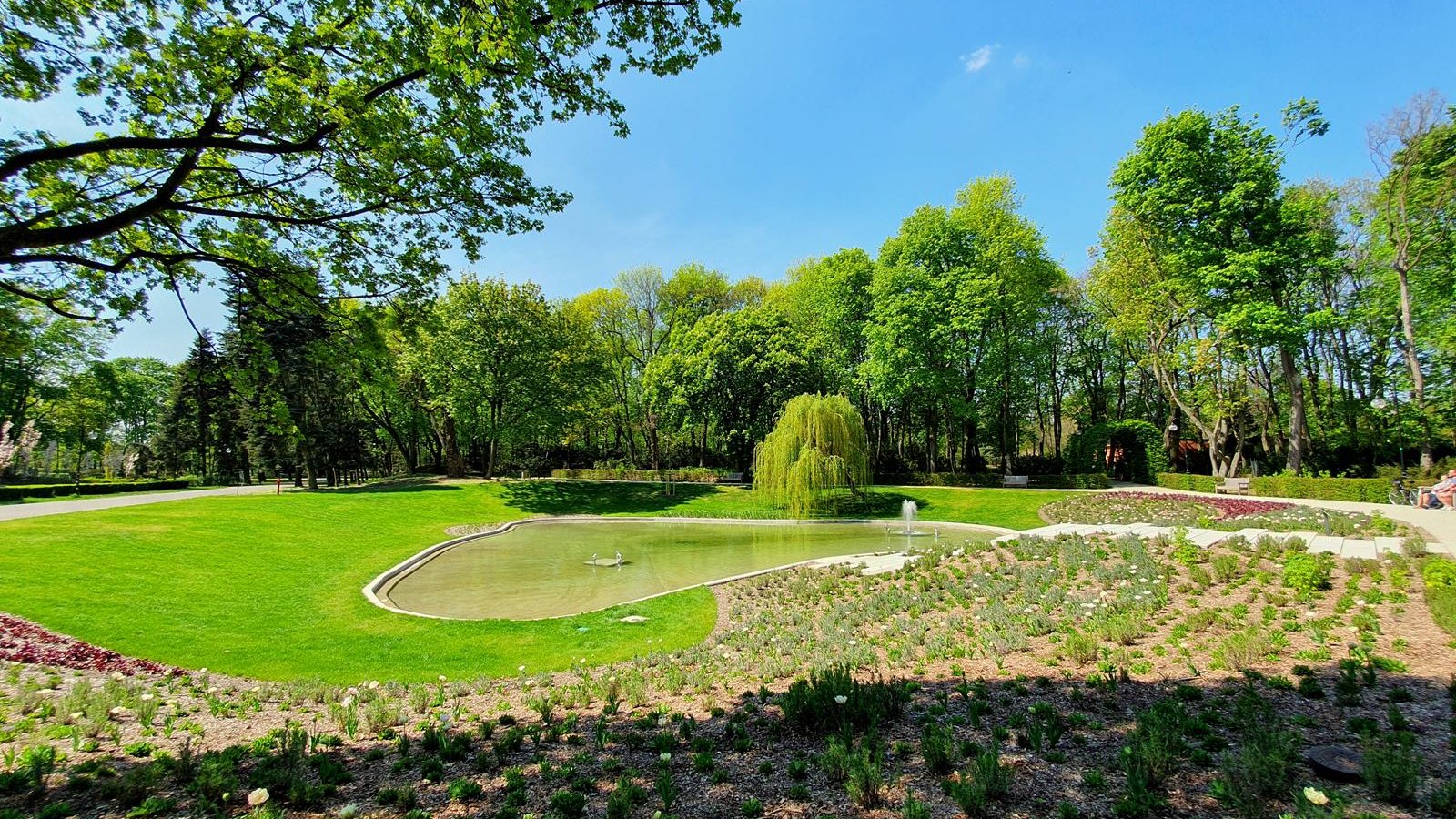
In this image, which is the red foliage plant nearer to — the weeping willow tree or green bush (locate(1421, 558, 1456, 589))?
green bush (locate(1421, 558, 1456, 589))

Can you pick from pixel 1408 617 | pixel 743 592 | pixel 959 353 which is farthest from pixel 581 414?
pixel 1408 617

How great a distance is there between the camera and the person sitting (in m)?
16.5

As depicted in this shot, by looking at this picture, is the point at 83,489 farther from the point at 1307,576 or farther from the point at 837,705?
the point at 1307,576

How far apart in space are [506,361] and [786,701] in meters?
32.4

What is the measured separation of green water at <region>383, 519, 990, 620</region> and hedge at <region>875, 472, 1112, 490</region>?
438 inches

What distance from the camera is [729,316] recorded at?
36.7 m

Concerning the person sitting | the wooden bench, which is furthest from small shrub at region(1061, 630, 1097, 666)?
the wooden bench

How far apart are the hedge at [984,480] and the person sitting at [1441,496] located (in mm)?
11629

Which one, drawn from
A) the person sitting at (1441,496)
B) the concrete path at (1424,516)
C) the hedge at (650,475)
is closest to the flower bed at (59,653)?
the concrete path at (1424,516)

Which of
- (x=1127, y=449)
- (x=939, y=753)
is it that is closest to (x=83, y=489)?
(x=939, y=753)

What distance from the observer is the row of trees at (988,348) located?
22.8 m

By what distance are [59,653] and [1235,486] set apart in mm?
33996

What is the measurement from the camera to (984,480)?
3164 cm

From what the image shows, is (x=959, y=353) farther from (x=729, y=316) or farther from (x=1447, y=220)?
(x=1447, y=220)
